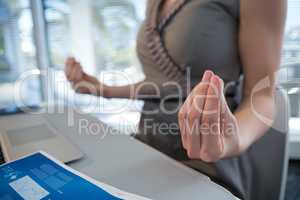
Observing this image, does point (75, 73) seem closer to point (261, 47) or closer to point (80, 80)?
point (80, 80)

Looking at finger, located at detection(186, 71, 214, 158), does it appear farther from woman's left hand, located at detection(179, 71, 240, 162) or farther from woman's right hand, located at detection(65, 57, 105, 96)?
woman's right hand, located at detection(65, 57, 105, 96)

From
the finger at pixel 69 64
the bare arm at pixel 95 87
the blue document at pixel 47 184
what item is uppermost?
the finger at pixel 69 64

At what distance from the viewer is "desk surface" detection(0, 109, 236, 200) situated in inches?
14.0

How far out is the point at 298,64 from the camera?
1120 millimetres

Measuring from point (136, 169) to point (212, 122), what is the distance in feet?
0.60

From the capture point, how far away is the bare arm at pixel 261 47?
46cm

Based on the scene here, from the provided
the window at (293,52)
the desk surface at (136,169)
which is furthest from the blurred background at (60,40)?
the desk surface at (136,169)

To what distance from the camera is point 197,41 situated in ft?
1.73

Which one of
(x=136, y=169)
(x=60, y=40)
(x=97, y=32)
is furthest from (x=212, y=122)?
(x=60, y=40)

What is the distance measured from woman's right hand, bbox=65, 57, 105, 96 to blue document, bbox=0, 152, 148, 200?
38 centimetres

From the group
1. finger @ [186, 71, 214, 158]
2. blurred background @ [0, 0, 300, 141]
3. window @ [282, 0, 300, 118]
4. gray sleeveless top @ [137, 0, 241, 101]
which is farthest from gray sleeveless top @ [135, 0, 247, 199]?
blurred background @ [0, 0, 300, 141]

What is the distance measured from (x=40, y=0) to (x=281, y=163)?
1.74 metres

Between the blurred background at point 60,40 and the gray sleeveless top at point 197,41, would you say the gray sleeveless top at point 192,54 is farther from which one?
the blurred background at point 60,40

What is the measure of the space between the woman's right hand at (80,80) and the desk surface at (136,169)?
189 mm
